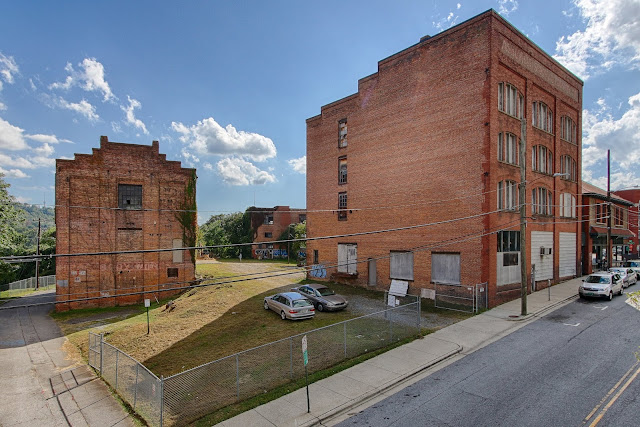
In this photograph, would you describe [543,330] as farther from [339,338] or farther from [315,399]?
[315,399]

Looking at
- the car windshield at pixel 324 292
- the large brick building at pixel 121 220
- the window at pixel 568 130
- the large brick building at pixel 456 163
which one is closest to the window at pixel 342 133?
the large brick building at pixel 456 163

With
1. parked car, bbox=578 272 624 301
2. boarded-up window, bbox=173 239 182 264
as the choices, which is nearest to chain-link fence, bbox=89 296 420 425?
parked car, bbox=578 272 624 301

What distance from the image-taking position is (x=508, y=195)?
23688 mm

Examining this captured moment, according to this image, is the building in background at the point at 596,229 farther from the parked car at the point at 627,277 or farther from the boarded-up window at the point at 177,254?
the boarded-up window at the point at 177,254

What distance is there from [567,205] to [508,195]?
12.0 meters

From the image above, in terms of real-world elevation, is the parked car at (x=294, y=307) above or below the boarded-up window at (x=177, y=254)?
below

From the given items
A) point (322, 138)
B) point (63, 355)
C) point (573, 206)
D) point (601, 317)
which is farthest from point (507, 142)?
point (63, 355)

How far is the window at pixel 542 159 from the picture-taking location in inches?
1073

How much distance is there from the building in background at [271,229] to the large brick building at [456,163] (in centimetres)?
3251

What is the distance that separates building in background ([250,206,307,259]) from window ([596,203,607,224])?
43.6 metres

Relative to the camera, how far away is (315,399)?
11016 mm

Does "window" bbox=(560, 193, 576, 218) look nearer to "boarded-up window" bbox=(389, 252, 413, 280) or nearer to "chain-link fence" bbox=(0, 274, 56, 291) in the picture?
"boarded-up window" bbox=(389, 252, 413, 280)

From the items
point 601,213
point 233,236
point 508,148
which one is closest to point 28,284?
point 233,236

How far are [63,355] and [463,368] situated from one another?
2052 centimetres
